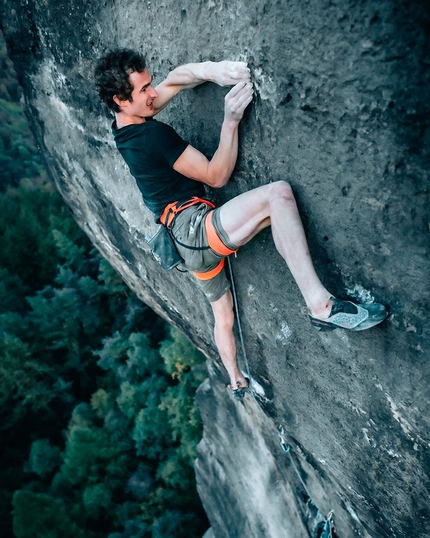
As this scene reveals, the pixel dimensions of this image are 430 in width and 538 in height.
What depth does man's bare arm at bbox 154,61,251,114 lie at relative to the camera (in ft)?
6.91

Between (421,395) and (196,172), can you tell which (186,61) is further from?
(421,395)

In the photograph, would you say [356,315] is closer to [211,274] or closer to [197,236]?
[197,236]

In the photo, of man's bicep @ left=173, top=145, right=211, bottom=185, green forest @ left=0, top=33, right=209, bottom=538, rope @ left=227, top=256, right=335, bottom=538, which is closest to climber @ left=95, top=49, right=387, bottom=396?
man's bicep @ left=173, top=145, right=211, bottom=185

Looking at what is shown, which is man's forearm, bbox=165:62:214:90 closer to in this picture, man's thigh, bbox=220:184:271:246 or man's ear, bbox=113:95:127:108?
man's ear, bbox=113:95:127:108

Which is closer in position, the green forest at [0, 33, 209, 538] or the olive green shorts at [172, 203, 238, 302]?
the olive green shorts at [172, 203, 238, 302]

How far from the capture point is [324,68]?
1.75 metres

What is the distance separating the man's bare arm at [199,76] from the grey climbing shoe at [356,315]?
118 centimetres

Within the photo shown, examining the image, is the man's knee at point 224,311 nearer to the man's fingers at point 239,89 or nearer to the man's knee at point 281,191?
the man's knee at point 281,191

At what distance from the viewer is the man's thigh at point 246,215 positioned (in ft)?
7.07

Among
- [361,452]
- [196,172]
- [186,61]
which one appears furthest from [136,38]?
[361,452]

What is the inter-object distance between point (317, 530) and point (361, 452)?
208 cm

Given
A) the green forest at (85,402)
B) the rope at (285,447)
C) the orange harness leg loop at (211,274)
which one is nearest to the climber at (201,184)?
the orange harness leg loop at (211,274)

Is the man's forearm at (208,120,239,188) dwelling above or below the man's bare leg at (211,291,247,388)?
above

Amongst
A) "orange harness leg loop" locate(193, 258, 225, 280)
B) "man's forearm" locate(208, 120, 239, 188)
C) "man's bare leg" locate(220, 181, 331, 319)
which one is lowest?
"orange harness leg loop" locate(193, 258, 225, 280)
